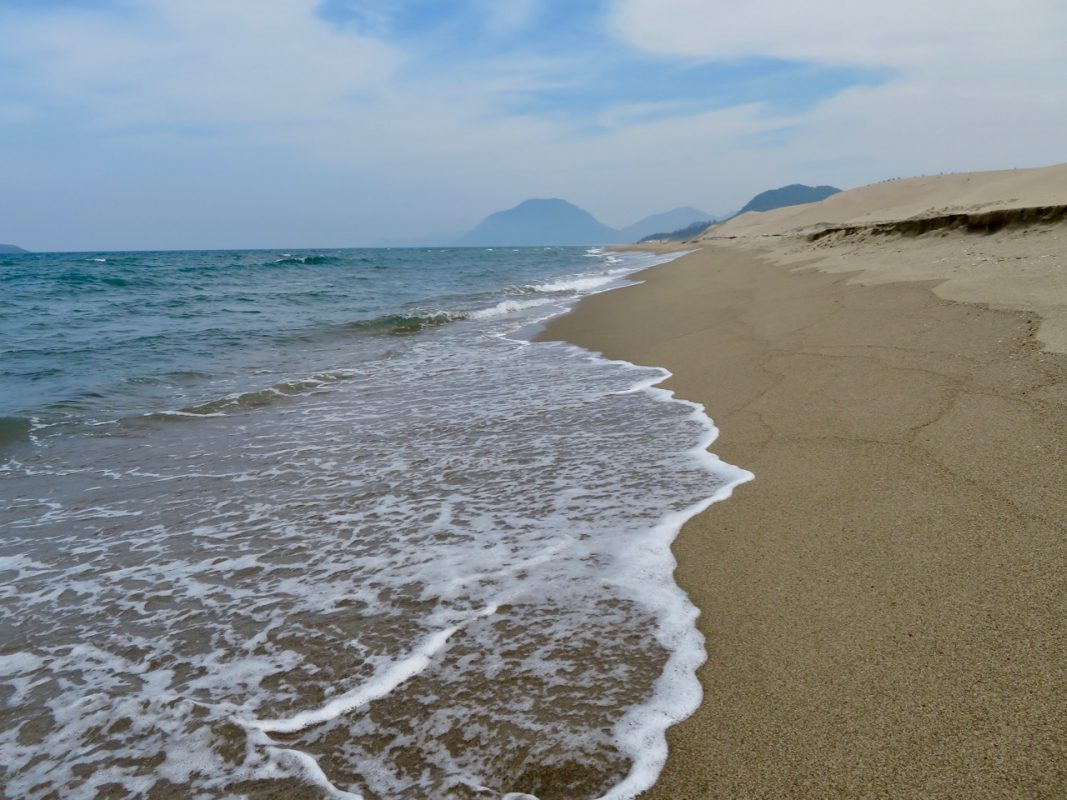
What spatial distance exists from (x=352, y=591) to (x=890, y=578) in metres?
2.55

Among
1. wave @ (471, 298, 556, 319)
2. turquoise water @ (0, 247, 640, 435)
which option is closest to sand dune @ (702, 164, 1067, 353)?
wave @ (471, 298, 556, 319)

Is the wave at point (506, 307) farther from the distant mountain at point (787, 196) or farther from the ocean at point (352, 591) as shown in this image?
the distant mountain at point (787, 196)

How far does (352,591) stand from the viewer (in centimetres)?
329

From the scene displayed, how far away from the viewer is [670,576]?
312cm

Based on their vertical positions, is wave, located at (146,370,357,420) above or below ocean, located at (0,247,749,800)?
above

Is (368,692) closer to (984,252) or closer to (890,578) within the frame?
(890,578)

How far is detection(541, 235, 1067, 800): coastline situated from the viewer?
190 centimetres

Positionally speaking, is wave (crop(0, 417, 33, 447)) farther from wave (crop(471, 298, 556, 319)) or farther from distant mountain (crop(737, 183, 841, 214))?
distant mountain (crop(737, 183, 841, 214))

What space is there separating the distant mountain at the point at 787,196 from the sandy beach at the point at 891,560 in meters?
158

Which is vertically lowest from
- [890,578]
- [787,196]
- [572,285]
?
[890,578]

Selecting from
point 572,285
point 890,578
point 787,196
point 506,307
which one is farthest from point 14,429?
point 787,196

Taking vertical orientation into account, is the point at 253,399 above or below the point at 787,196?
below

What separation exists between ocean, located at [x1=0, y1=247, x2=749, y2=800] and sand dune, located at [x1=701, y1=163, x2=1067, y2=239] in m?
11.6

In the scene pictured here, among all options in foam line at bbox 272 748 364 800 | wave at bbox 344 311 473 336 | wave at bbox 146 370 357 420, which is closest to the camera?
foam line at bbox 272 748 364 800
